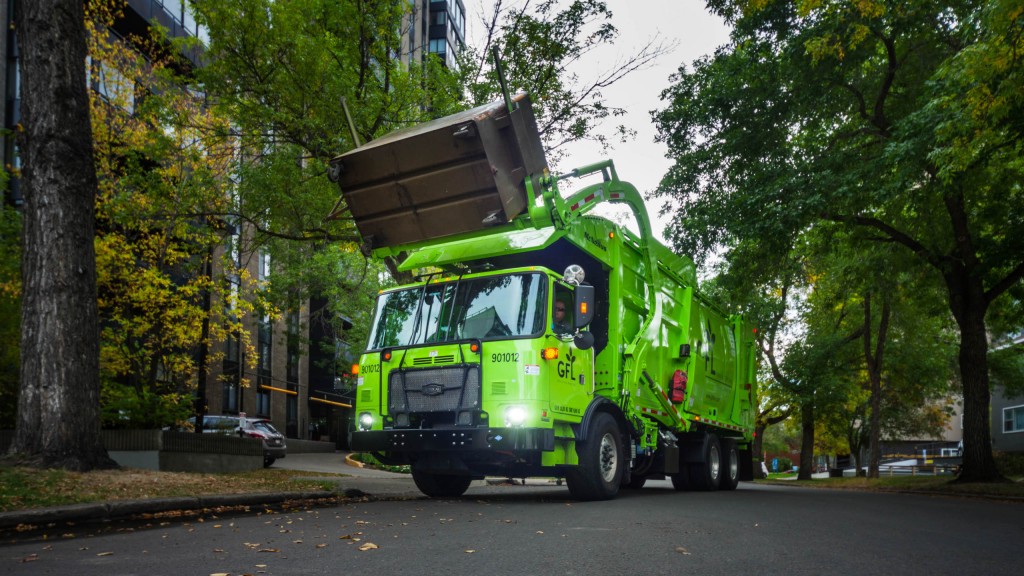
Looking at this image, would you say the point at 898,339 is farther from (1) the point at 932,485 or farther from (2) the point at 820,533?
(2) the point at 820,533

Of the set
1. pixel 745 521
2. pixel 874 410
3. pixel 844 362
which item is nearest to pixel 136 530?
pixel 745 521

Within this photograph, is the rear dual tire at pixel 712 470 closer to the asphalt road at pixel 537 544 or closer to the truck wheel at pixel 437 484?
the truck wheel at pixel 437 484

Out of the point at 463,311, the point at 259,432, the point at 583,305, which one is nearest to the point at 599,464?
the point at 583,305

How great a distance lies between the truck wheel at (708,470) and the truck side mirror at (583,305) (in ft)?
17.6

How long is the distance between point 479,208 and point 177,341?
1202cm

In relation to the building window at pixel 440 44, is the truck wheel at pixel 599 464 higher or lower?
lower

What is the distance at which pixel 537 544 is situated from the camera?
6367mm

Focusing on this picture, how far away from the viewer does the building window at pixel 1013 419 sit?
43750 millimetres

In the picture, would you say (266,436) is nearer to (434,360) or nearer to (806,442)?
(434,360)

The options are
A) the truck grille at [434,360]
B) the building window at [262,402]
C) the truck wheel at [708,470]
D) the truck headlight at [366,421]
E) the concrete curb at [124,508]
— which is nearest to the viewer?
the concrete curb at [124,508]

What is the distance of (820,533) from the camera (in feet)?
24.3

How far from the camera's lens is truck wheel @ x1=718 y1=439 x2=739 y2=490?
15.4 m

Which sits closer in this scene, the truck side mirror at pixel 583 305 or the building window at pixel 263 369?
the truck side mirror at pixel 583 305

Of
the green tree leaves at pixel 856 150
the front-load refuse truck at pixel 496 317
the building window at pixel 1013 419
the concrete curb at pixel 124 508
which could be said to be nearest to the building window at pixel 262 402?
the green tree leaves at pixel 856 150
